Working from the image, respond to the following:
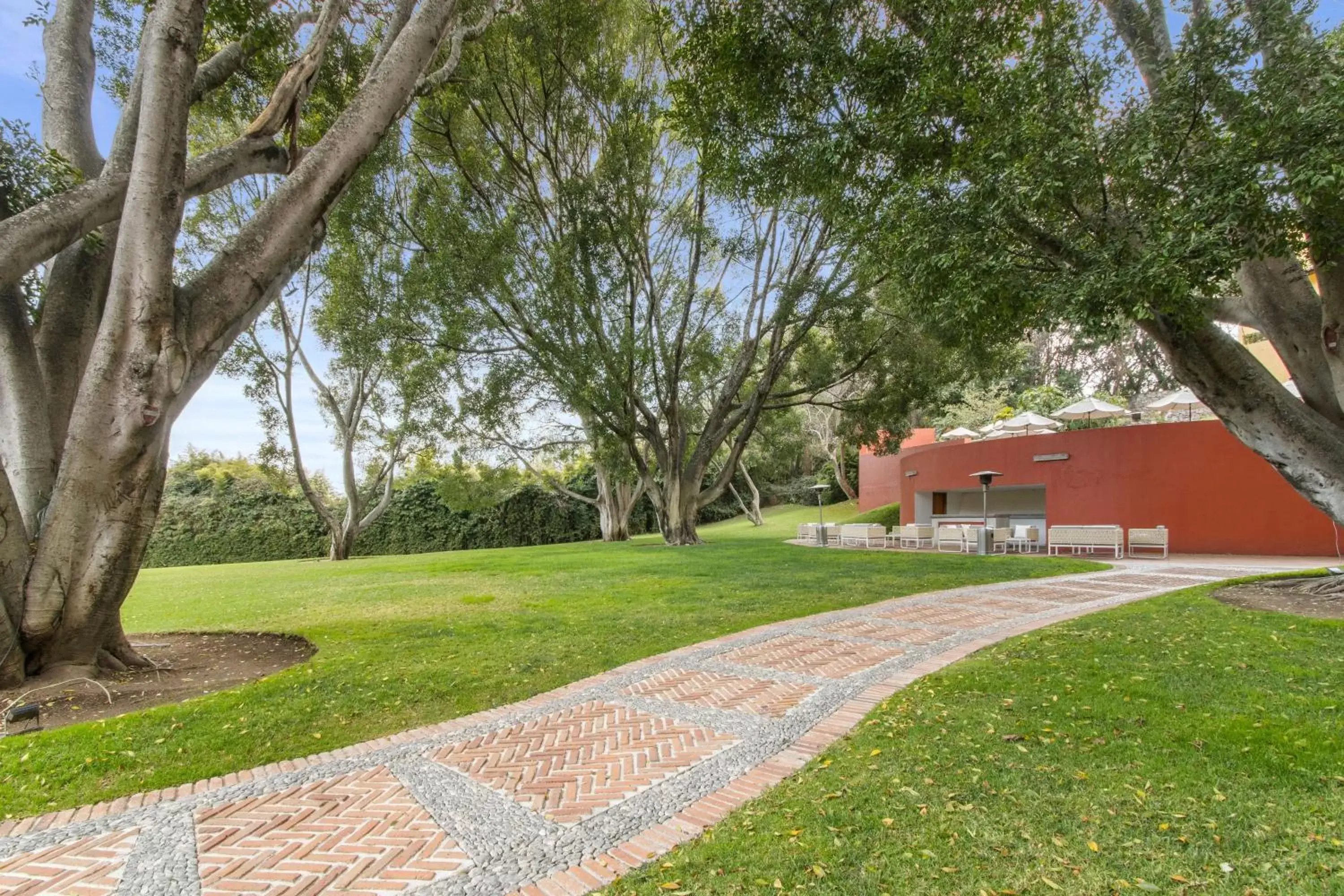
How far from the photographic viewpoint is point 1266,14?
568 cm

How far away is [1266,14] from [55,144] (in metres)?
11.1

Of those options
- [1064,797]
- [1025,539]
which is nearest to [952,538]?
[1025,539]

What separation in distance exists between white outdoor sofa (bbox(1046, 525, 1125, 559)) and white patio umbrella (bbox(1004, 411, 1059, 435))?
3626mm

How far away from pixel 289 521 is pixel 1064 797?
2642cm

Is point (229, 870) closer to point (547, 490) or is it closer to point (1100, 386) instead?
point (547, 490)

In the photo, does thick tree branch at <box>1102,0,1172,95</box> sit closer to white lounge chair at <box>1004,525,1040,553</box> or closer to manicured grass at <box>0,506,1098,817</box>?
manicured grass at <box>0,506,1098,817</box>

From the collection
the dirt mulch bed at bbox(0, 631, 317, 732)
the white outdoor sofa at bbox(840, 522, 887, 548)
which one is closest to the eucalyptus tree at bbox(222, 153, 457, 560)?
the dirt mulch bed at bbox(0, 631, 317, 732)

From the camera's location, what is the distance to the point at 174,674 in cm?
555

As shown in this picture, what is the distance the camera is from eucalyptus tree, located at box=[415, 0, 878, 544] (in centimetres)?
1375

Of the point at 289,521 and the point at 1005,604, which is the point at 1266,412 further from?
the point at 289,521

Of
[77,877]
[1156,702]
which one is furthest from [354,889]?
[1156,702]

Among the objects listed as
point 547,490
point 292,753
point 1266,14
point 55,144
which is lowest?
point 292,753

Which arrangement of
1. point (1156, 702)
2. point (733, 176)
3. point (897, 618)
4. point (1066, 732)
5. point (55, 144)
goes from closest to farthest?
point (1066, 732), point (1156, 702), point (55, 144), point (897, 618), point (733, 176)

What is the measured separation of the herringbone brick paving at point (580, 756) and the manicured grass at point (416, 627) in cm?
76
